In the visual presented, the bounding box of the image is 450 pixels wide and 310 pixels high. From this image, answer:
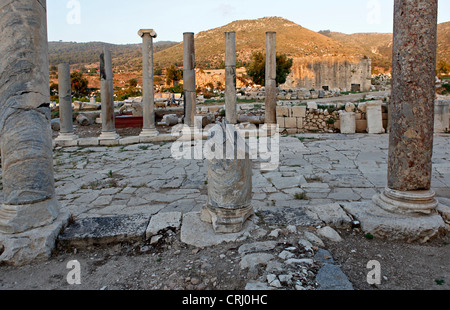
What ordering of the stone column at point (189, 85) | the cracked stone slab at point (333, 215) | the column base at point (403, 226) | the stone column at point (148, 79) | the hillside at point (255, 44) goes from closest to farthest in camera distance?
the column base at point (403, 226)
the cracked stone slab at point (333, 215)
the stone column at point (148, 79)
the stone column at point (189, 85)
the hillside at point (255, 44)

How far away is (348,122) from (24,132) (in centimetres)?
974

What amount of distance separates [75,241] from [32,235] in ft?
1.34

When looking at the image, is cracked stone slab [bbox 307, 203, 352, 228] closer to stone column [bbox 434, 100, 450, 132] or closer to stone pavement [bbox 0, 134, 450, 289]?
stone pavement [bbox 0, 134, 450, 289]

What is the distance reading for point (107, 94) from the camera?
10.7 meters

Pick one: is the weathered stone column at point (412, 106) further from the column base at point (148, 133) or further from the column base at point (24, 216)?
the column base at point (148, 133)

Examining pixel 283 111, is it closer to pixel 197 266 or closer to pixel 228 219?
pixel 228 219

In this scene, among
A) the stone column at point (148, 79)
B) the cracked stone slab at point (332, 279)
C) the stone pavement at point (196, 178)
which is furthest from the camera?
the stone column at point (148, 79)

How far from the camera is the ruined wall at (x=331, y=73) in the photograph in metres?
30.4

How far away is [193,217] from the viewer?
3953mm

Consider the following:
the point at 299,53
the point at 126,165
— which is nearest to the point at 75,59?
the point at 299,53

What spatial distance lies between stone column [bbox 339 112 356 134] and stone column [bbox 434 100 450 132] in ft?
7.71

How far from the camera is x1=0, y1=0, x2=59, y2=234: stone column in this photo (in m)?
3.44

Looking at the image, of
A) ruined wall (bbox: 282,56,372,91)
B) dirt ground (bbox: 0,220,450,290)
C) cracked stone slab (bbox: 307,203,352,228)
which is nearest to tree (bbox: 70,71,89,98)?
ruined wall (bbox: 282,56,372,91)

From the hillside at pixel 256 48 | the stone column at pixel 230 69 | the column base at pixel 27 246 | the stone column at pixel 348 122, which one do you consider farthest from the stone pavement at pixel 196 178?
the hillside at pixel 256 48
